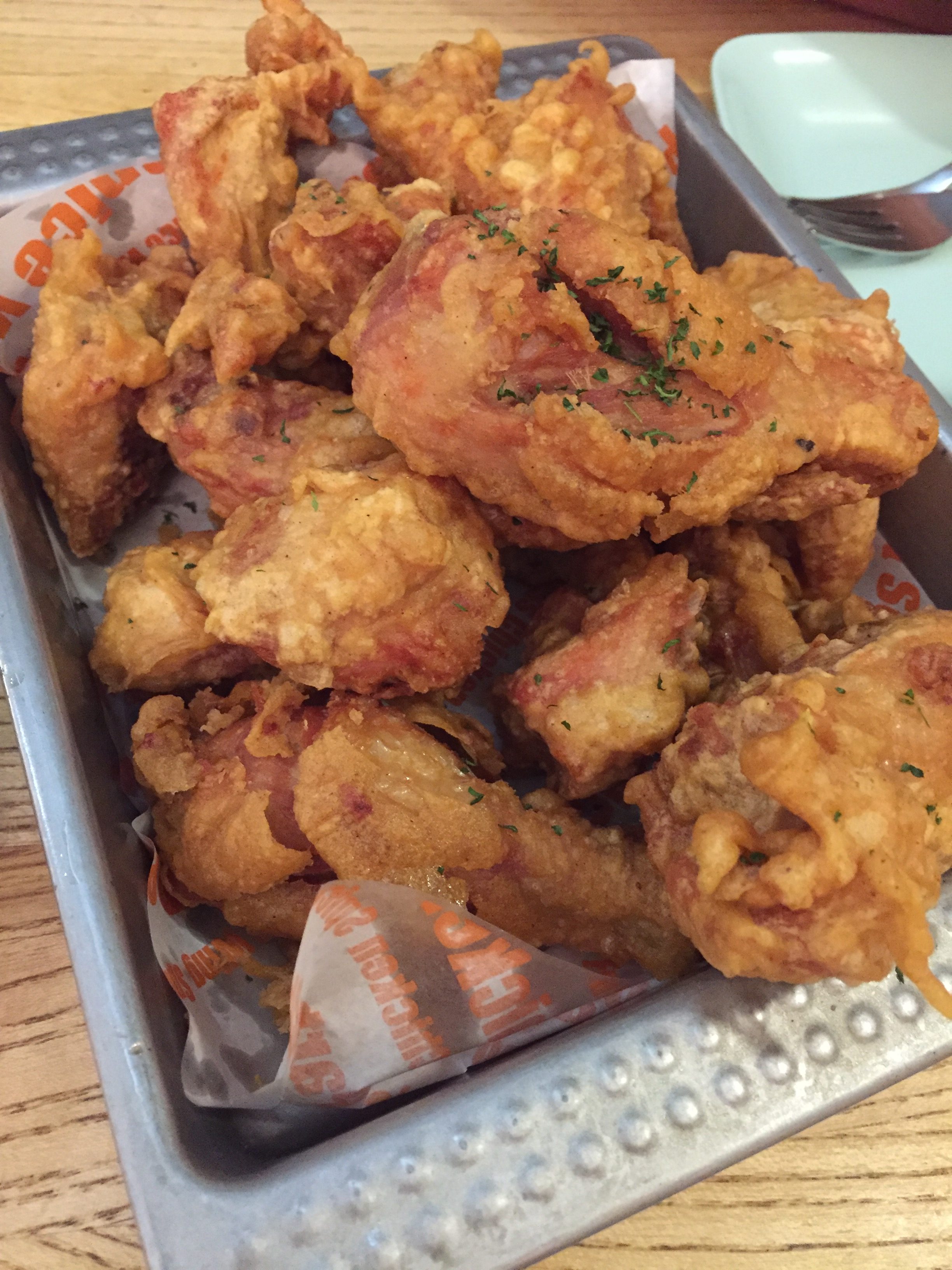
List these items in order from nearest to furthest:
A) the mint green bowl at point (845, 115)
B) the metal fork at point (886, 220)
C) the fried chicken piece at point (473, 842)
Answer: the fried chicken piece at point (473, 842) → the metal fork at point (886, 220) → the mint green bowl at point (845, 115)

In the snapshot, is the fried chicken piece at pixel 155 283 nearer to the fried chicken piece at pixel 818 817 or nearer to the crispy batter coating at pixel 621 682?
the crispy batter coating at pixel 621 682

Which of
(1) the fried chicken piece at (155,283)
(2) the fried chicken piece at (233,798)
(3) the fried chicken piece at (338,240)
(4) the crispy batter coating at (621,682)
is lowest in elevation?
(2) the fried chicken piece at (233,798)

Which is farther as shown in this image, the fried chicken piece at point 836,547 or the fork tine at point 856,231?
the fork tine at point 856,231

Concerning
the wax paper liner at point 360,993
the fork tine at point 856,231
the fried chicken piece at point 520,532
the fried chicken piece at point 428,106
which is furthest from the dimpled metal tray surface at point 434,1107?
the fork tine at point 856,231

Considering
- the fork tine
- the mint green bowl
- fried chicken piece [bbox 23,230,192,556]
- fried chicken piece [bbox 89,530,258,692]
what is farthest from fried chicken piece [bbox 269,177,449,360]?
the mint green bowl

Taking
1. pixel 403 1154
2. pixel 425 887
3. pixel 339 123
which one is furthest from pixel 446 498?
pixel 339 123

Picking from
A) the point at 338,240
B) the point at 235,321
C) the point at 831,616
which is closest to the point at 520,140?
the point at 338,240

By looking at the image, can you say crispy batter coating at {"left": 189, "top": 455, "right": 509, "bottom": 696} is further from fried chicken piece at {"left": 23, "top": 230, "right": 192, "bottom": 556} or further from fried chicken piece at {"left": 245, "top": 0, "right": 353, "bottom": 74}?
fried chicken piece at {"left": 245, "top": 0, "right": 353, "bottom": 74}
